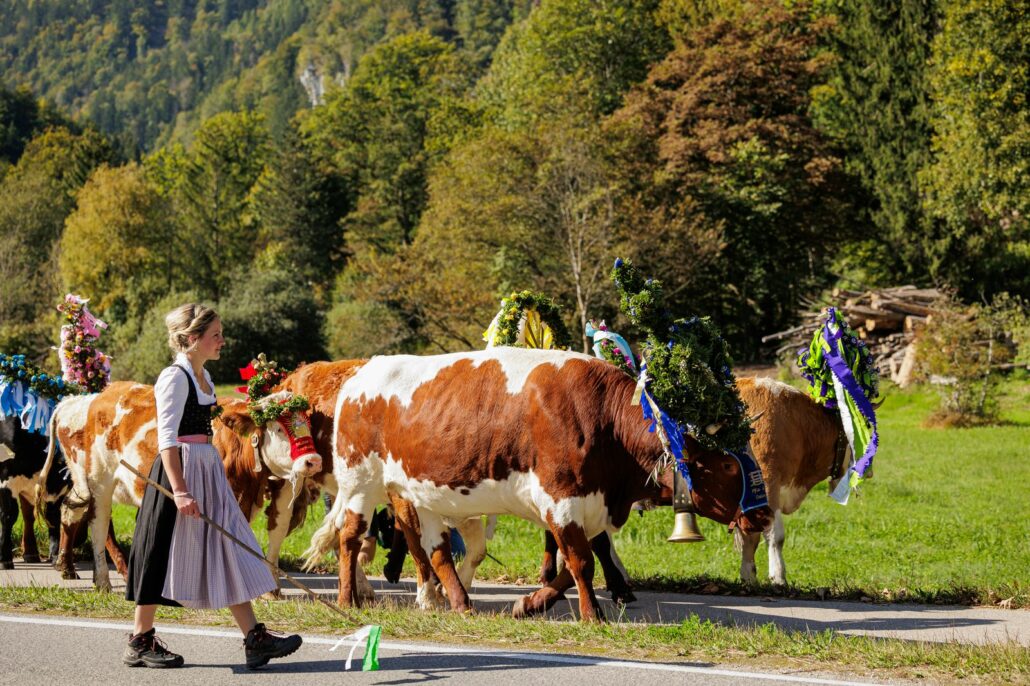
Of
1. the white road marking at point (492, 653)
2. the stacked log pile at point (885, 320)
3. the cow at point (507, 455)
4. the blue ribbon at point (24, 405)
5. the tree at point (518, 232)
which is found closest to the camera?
the white road marking at point (492, 653)

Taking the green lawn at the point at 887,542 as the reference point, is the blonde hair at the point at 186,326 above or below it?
above

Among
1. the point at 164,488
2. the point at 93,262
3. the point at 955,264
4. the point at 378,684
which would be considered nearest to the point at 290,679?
the point at 378,684

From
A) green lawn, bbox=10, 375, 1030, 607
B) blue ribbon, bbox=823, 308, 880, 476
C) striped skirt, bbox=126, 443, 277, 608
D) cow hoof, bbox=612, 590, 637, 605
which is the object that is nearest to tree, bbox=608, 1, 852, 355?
green lawn, bbox=10, 375, 1030, 607

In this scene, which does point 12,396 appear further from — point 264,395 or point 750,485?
point 750,485

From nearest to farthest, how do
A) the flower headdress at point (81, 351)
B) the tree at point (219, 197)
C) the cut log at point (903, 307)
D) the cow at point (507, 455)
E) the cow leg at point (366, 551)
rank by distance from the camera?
1. the cow at point (507, 455)
2. the cow leg at point (366, 551)
3. the flower headdress at point (81, 351)
4. the cut log at point (903, 307)
5. the tree at point (219, 197)

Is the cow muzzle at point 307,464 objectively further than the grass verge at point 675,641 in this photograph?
Yes

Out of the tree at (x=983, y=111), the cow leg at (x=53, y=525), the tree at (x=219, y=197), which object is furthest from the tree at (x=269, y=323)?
the cow leg at (x=53, y=525)

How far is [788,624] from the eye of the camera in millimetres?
8273

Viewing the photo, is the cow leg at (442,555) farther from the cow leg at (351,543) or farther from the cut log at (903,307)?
the cut log at (903,307)

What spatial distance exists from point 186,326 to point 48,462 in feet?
18.5

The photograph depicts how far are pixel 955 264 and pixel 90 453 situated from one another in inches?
1523

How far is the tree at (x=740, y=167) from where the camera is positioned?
42156 millimetres

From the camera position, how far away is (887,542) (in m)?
13.8

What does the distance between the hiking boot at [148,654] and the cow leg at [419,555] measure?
2.57m
